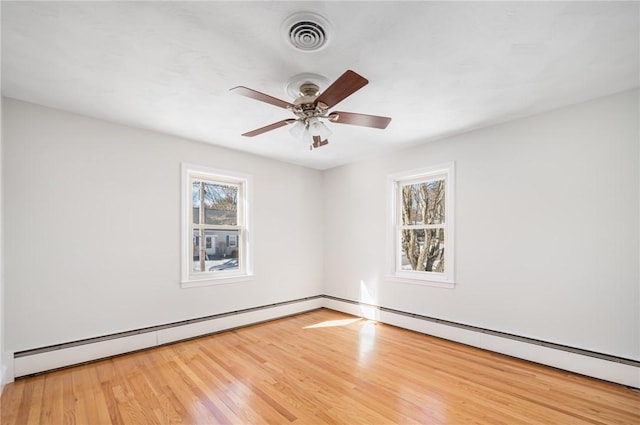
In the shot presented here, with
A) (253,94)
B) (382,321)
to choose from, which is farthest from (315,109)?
(382,321)

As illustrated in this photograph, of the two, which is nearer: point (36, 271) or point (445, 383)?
point (445, 383)

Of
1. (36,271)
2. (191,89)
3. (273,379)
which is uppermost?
(191,89)

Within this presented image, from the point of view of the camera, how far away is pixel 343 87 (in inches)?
75.5

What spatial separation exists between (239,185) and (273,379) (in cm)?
280

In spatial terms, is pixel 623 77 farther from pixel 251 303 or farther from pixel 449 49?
pixel 251 303

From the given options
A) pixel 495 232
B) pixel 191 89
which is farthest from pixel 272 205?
pixel 495 232

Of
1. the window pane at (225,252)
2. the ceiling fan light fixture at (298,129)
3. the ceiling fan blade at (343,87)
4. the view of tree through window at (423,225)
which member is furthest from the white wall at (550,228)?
the window pane at (225,252)

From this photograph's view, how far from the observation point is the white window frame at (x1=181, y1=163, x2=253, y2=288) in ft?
12.5

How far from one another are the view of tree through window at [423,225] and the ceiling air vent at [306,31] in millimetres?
2821

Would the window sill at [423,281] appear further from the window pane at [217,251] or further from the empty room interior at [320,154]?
the window pane at [217,251]

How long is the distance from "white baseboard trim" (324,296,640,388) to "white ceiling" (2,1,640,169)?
7.92 ft

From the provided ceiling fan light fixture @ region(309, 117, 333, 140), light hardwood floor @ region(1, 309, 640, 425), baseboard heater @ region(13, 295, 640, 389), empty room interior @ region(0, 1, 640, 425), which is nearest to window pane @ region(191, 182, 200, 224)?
empty room interior @ region(0, 1, 640, 425)

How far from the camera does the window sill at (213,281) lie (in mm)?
3799

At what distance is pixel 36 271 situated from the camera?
2.81 m
